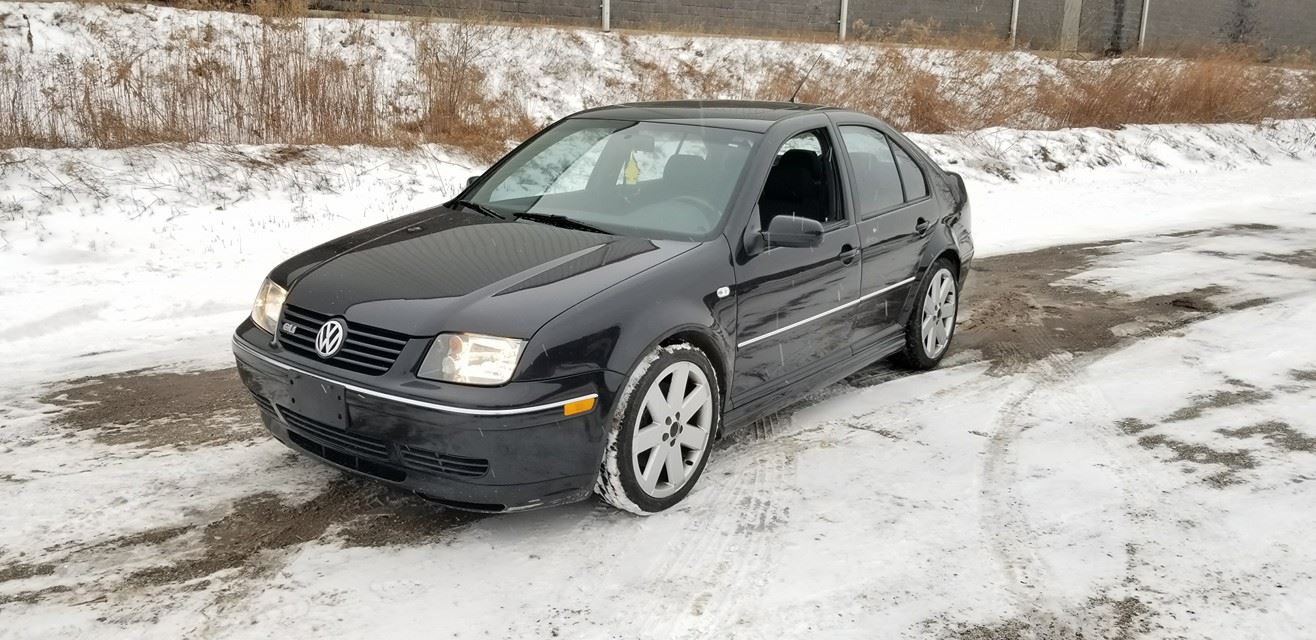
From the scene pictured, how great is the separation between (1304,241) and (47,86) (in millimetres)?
12347

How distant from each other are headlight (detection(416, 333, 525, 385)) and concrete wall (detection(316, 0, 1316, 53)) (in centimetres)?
1097

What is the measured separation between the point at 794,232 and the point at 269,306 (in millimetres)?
2135

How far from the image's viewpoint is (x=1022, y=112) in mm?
15586

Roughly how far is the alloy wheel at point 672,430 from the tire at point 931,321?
6.60 ft

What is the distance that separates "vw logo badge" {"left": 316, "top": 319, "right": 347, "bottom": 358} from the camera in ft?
11.6

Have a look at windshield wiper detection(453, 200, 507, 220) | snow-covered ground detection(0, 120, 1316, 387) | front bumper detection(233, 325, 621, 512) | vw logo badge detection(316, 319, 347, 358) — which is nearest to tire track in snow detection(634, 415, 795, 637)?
front bumper detection(233, 325, 621, 512)

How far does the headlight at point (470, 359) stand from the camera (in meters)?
3.37

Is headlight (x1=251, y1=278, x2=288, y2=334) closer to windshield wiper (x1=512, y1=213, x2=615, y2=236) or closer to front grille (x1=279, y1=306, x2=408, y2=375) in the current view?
front grille (x1=279, y1=306, x2=408, y2=375)

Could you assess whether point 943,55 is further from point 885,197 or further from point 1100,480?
point 1100,480

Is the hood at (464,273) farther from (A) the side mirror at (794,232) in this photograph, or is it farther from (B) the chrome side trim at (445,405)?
(A) the side mirror at (794,232)

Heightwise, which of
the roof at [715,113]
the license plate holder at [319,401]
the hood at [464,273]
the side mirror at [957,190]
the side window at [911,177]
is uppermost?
the roof at [715,113]

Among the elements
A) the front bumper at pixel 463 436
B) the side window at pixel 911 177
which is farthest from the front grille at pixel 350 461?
the side window at pixel 911 177

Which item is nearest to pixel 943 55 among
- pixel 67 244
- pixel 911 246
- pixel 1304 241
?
pixel 1304 241

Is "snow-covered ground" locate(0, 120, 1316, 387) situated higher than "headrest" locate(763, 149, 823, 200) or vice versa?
"headrest" locate(763, 149, 823, 200)
